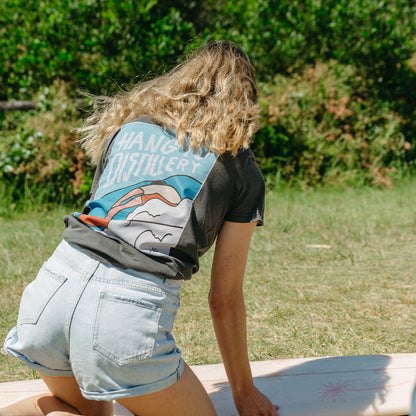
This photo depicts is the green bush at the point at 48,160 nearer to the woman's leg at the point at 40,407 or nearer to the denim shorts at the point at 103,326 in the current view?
the woman's leg at the point at 40,407

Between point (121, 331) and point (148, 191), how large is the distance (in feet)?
1.31

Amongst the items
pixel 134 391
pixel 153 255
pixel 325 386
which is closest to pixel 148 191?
pixel 153 255

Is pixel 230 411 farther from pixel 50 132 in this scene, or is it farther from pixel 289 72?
pixel 289 72

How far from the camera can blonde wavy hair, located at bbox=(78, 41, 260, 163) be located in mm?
1677

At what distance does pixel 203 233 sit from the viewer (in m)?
1.61

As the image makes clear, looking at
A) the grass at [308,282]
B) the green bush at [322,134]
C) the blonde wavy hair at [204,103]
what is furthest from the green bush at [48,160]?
the blonde wavy hair at [204,103]

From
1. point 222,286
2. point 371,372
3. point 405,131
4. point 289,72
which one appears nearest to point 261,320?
point 371,372

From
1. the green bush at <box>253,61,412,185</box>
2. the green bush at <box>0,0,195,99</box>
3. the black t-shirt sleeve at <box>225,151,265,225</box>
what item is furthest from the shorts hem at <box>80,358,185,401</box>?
the green bush at <box>253,61,412,185</box>

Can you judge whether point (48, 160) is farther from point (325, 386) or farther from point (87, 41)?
point (325, 386)

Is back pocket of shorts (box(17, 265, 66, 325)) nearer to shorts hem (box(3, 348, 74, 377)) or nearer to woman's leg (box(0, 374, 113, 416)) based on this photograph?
shorts hem (box(3, 348, 74, 377))

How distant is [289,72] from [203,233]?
664cm

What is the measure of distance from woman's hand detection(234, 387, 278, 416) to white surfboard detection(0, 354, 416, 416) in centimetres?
21

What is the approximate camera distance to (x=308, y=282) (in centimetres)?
393

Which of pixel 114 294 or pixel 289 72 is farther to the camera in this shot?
pixel 289 72
